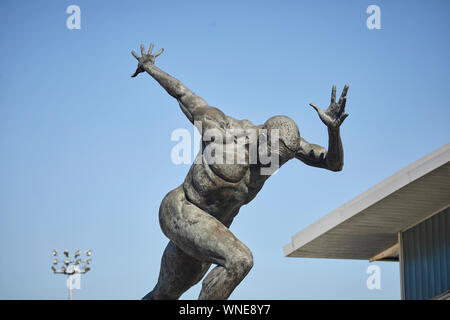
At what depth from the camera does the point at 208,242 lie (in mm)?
7531

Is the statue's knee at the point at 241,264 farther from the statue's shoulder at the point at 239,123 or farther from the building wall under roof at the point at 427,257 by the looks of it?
the building wall under roof at the point at 427,257

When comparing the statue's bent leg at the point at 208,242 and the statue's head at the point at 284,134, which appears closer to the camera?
the statue's bent leg at the point at 208,242

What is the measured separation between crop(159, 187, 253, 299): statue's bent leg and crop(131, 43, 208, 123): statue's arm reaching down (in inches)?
32.7

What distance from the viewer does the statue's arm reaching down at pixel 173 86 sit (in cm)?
831

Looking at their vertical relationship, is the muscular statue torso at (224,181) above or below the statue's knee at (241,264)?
above

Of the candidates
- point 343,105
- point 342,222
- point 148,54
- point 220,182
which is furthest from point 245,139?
point 342,222

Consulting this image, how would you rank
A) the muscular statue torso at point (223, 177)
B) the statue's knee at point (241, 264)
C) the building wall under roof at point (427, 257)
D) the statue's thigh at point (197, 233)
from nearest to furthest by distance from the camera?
the statue's knee at point (241, 264) → the statue's thigh at point (197, 233) → the muscular statue torso at point (223, 177) → the building wall under roof at point (427, 257)

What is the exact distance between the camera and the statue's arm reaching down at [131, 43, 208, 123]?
8.31 metres

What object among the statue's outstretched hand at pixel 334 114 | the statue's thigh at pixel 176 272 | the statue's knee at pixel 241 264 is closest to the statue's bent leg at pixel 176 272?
the statue's thigh at pixel 176 272

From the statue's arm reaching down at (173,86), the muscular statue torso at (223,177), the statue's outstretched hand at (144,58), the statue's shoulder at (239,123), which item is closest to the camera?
the muscular statue torso at (223,177)

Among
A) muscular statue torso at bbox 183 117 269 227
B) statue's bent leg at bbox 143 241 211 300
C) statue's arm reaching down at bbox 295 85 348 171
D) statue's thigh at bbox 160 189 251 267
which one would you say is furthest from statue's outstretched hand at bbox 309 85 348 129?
statue's bent leg at bbox 143 241 211 300

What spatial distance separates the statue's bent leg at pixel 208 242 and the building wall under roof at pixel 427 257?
12508mm

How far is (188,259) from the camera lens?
8344 mm
